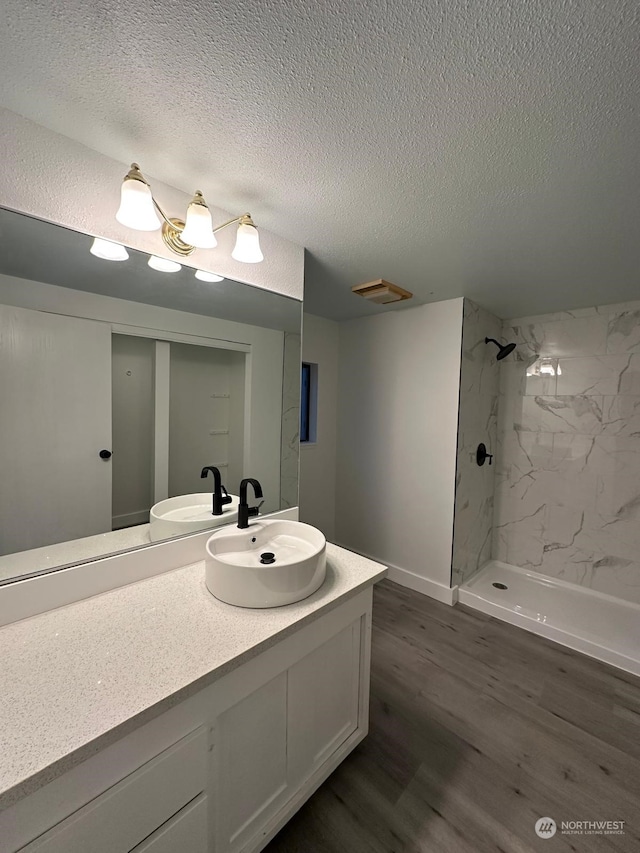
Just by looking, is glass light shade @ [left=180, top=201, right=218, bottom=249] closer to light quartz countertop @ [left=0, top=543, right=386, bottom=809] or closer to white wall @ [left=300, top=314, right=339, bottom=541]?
light quartz countertop @ [left=0, top=543, right=386, bottom=809]

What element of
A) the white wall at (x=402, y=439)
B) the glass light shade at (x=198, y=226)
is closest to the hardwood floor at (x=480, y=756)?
the white wall at (x=402, y=439)

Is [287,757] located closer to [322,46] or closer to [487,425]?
[322,46]

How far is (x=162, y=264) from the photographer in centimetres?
131

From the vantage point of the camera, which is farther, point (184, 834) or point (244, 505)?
point (244, 505)

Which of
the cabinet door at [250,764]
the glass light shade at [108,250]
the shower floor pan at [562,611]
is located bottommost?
the shower floor pan at [562,611]

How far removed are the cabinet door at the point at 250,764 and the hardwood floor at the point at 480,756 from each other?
0.69 feet

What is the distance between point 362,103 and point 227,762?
1873 mm

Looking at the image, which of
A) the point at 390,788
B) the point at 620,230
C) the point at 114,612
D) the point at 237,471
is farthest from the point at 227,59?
the point at 390,788

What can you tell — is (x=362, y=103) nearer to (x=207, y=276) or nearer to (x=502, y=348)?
(x=207, y=276)

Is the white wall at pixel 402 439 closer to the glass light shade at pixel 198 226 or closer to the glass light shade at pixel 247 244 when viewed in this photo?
the glass light shade at pixel 247 244

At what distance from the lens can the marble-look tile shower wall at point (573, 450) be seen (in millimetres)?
2521

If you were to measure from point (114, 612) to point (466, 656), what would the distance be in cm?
200
